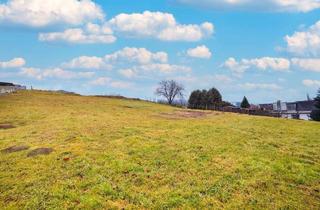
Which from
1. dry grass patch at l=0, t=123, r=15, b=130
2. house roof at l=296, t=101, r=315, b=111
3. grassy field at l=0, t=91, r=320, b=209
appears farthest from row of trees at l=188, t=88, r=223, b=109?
grassy field at l=0, t=91, r=320, b=209

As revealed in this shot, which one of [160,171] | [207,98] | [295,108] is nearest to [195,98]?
[207,98]

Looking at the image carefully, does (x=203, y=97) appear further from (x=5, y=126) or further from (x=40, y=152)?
(x=40, y=152)

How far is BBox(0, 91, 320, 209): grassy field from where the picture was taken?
14.7m

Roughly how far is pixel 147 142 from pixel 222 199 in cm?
913

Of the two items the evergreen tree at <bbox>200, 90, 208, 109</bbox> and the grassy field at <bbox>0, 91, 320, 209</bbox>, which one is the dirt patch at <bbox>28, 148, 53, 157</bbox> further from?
the evergreen tree at <bbox>200, 90, 208, 109</bbox>

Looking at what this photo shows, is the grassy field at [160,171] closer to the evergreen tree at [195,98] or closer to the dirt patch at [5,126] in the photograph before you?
the dirt patch at [5,126]

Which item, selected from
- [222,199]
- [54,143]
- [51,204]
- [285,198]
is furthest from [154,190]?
[54,143]

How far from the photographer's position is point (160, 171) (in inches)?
696

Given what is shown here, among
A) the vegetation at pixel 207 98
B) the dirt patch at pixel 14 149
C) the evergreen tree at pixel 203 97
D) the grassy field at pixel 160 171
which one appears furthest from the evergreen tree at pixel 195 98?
the dirt patch at pixel 14 149

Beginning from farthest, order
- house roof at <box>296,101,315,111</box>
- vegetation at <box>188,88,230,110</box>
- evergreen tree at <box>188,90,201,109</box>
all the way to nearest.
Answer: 1. house roof at <box>296,101,315,111</box>
2. evergreen tree at <box>188,90,201,109</box>
3. vegetation at <box>188,88,230,110</box>

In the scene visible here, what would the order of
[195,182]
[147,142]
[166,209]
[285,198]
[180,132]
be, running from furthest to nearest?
[180,132], [147,142], [195,182], [285,198], [166,209]

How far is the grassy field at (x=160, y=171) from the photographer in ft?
48.1

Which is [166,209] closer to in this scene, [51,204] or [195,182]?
[195,182]

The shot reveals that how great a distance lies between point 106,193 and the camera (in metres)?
15.1
